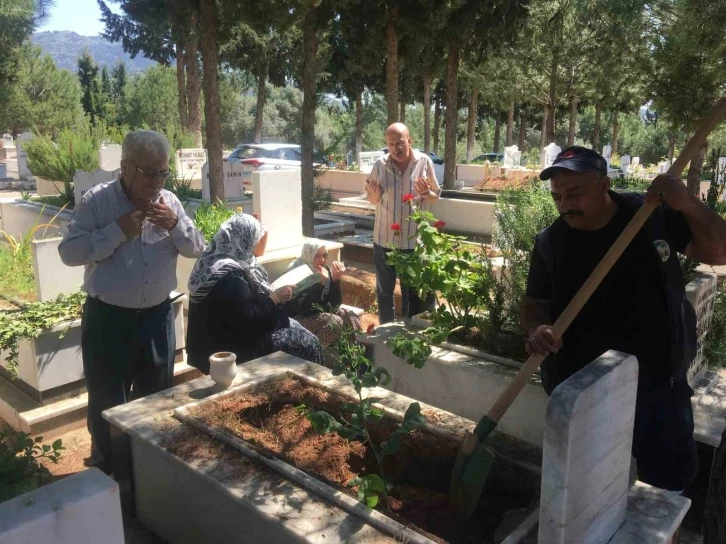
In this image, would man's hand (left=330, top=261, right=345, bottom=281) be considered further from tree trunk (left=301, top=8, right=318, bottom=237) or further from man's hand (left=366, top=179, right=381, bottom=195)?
tree trunk (left=301, top=8, right=318, bottom=237)

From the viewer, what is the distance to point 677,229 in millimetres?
2092

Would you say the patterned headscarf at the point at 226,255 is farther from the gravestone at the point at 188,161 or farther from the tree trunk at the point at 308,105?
the gravestone at the point at 188,161

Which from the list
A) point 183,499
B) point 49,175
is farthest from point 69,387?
point 49,175

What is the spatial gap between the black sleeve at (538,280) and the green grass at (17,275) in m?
4.13

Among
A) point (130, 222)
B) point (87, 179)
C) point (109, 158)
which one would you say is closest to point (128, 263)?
point (130, 222)

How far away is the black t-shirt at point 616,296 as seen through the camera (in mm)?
2043

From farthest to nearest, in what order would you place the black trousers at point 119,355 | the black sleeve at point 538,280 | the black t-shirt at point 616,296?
1. the black trousers at point 119,355
2. the black sleeve at point 538,280
3. the black t-shirt at point 616,296

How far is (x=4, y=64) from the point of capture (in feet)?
66.0

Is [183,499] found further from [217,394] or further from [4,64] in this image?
[4,64]

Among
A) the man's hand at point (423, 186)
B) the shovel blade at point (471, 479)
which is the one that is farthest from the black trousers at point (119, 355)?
the man's hand at point (423, 186)

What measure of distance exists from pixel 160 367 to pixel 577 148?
220cm

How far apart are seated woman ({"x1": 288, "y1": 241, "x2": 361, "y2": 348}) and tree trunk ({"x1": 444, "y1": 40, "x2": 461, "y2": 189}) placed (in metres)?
8.51

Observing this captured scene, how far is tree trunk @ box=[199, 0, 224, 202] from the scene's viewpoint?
8.52 metres

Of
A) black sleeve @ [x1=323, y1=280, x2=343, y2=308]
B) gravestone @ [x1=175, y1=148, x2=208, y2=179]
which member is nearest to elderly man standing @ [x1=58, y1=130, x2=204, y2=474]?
black sleeve @ [x1=323, y1=280, x2=343, y2=308]
